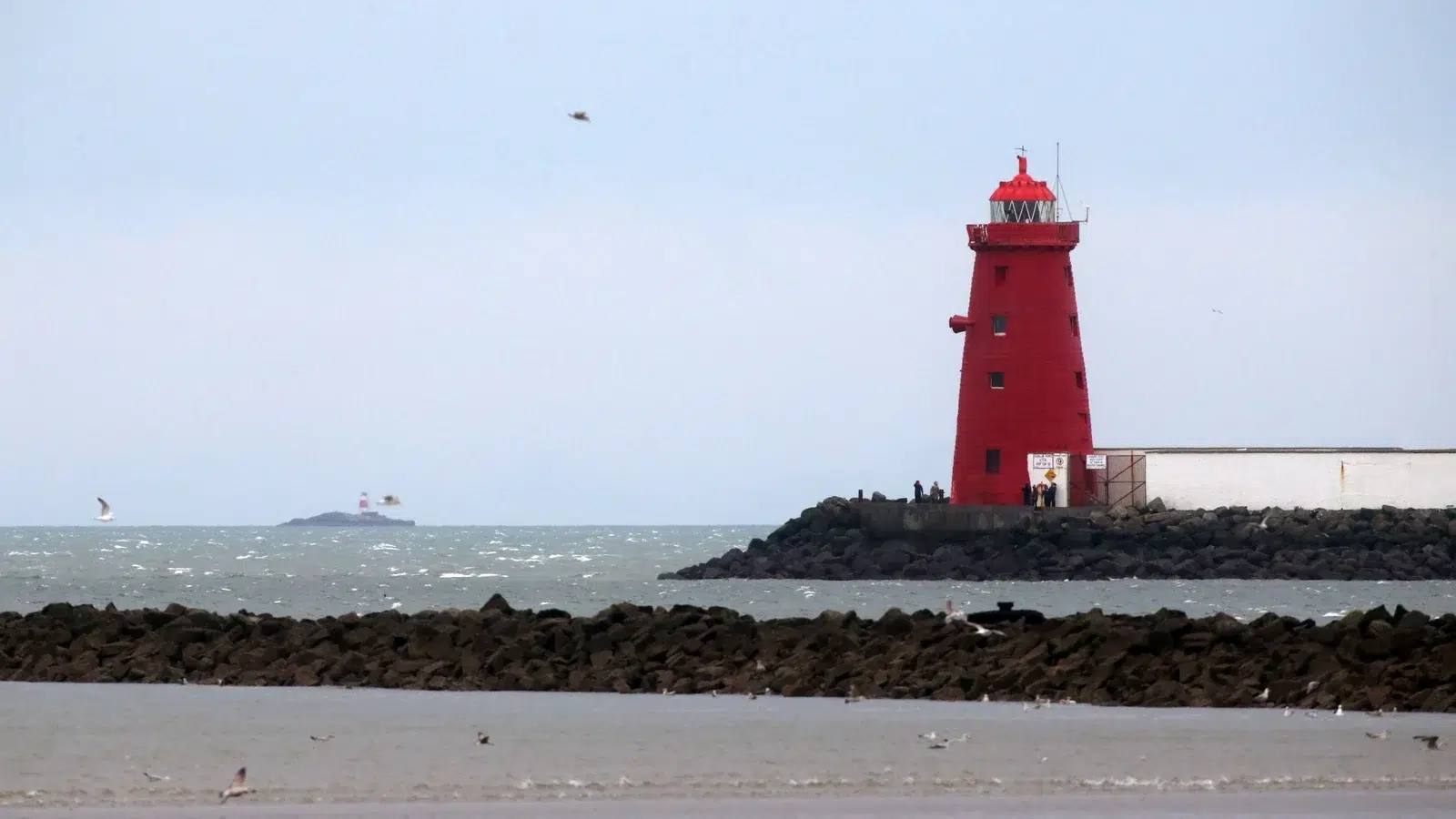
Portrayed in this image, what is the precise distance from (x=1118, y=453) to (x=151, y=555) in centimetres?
4171

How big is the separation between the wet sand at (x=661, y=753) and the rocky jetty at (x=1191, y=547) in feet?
81.0

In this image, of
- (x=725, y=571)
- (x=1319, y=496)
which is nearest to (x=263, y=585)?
(x=725, y=571)

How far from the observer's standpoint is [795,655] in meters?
18.4

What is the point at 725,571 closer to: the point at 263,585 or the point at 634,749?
the point at 263,585

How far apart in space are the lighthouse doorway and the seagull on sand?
1213 inches

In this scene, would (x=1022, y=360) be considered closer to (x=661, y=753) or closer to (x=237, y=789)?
(x=661, y=753)

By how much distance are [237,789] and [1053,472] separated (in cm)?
3138

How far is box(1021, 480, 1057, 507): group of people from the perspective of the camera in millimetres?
41469

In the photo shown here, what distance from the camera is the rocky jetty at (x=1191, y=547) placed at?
133 feet

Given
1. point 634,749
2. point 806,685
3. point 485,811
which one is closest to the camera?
point 485,811

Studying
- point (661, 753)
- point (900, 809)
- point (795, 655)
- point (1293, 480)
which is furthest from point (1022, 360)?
point (900, 809)

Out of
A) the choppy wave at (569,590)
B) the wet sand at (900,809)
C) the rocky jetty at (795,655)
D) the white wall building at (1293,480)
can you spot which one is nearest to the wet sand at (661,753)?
the wet sand at (900,809)

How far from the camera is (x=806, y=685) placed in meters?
17.4

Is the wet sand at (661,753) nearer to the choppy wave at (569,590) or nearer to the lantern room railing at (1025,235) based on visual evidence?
the choppy wave at (569,590)
